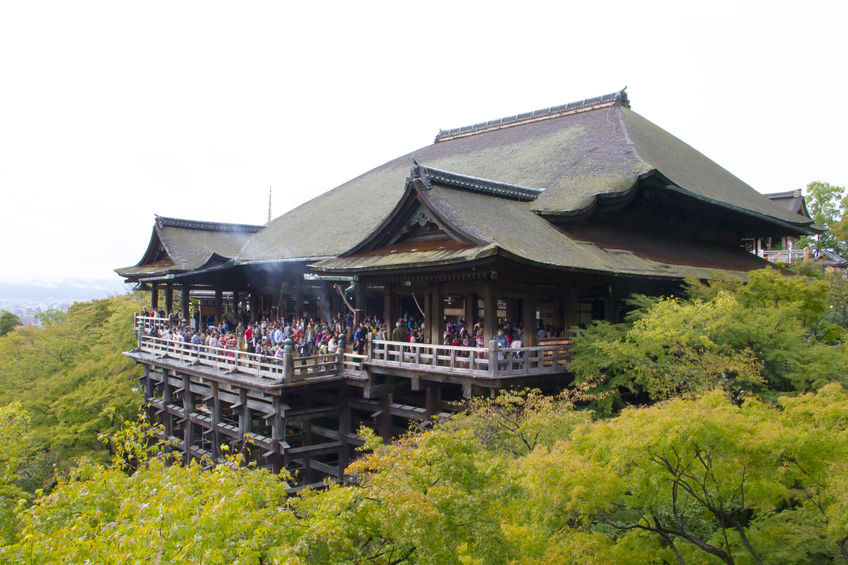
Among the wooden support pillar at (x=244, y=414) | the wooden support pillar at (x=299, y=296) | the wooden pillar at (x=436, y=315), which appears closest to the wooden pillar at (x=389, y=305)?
the wooden pillar at (x=436, y=315)

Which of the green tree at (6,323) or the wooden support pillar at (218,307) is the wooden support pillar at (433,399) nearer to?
the wooden support pillar at (218,307)

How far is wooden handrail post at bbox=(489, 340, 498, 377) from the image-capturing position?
12750 millimetres

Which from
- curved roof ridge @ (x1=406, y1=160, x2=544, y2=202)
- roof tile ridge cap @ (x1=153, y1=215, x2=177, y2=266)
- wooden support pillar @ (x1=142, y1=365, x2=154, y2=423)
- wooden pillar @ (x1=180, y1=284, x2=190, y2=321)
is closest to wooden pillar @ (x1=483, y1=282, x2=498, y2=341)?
curved roof ridge @ (x1=406, y1=160, x2=544, y2=202)

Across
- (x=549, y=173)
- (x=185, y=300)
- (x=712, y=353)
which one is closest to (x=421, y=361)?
(x=712, y=353)

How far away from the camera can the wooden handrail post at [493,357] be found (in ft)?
41.8

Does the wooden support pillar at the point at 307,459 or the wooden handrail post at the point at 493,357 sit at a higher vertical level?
the wooden handrail post at the point at 493,357

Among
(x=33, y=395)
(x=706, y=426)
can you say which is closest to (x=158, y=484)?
(x=706, y=426)

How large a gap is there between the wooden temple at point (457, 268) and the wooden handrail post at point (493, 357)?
50 mm

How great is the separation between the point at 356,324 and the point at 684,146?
18974mm

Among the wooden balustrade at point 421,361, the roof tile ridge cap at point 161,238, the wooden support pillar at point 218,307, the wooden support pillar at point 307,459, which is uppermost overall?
the roof tile ridge cap at point 161,238

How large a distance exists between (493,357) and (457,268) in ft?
7.85

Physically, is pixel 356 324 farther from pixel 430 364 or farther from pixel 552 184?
pixel 552 184

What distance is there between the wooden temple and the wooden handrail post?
0.05 meters

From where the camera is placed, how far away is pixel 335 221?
25.9 metres
